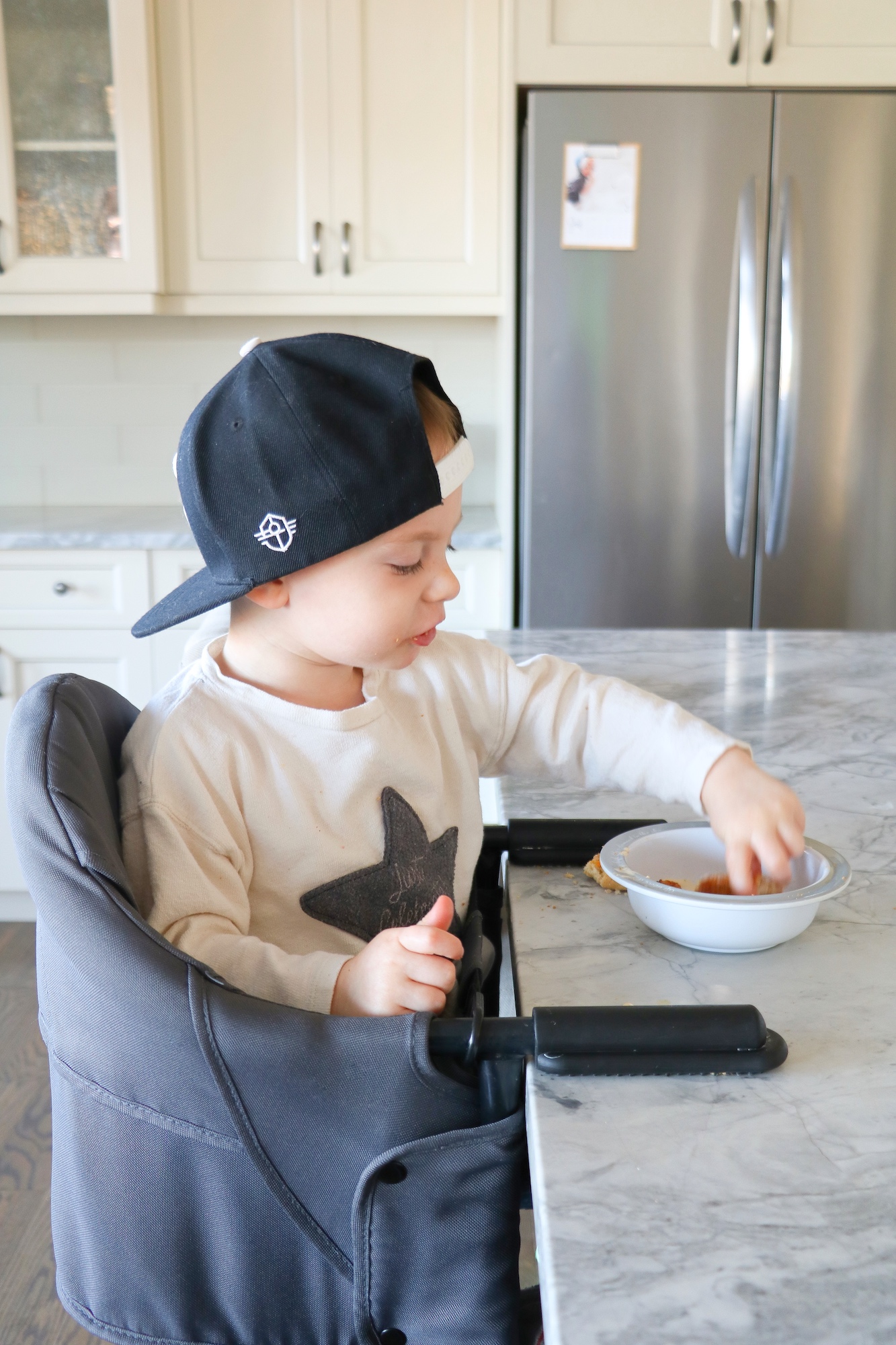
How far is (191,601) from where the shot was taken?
856 millimetres

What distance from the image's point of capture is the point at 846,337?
2541mm

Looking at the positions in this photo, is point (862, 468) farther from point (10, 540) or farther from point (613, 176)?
point (10, 540)

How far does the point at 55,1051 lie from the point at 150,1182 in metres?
0.10

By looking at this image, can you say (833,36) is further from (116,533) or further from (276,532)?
(276,532)

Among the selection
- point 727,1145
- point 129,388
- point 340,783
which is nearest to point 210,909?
point 340,783

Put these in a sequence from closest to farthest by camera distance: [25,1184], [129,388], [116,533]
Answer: [25,1184] → [116,533] → [129,388]

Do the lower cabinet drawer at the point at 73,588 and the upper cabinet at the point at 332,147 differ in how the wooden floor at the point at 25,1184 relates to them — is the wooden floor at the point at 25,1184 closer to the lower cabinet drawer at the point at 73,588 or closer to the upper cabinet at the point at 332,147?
the lower cabinet drawer at the point at 73,588

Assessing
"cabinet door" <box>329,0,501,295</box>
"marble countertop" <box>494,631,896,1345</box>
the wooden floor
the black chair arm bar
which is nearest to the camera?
"marble countertop" <box>494,631,896,1345</box>

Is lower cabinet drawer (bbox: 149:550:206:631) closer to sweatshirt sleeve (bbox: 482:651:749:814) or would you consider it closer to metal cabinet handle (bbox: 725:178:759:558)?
metal cabinet handle (bbox: 725:178:759:558)

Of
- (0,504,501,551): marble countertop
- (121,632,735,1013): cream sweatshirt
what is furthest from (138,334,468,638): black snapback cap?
(0,504,501,551): marble countertop

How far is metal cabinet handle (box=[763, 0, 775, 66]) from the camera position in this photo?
2.47m

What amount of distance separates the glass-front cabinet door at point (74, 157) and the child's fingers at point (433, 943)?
2396 millimetres

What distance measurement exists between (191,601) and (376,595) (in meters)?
0.14

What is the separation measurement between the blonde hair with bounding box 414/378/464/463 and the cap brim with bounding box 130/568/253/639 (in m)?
0.18
